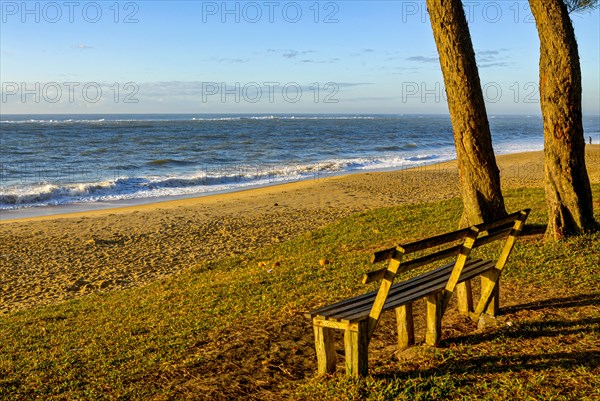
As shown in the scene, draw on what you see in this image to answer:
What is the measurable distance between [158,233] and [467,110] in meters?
8.34

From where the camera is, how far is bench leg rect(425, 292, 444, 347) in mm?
5125

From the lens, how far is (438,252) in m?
4.47

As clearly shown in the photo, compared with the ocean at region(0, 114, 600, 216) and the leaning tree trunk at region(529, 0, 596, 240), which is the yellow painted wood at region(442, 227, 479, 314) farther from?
the ocean at region(0, 114, 600, 216)

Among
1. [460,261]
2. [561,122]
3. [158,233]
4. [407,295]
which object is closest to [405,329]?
[407,295]

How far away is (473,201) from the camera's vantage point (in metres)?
8.76

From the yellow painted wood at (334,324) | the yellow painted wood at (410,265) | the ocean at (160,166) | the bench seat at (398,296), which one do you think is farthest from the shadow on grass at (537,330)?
the ocean at (160,166)

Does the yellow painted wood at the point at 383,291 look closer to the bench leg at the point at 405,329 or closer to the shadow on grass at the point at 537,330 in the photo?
the bench leg at the point at 405,329

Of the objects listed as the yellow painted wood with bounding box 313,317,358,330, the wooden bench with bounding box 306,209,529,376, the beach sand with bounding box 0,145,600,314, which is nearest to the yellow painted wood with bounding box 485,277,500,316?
the wooden bench with bounding box 306,209,529,376

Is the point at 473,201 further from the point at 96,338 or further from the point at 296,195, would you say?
the point at 296,195

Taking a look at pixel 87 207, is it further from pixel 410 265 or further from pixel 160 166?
pixel 410 265

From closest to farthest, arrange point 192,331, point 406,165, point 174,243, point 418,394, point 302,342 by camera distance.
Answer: point 418,394
point 302,342
point 192,331
point 174,243
point 406,165

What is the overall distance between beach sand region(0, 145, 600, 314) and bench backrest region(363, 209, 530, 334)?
651 centimetres

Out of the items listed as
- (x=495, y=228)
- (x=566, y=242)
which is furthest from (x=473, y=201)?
(x=495, y=228)

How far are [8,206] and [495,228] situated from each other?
791 inches
